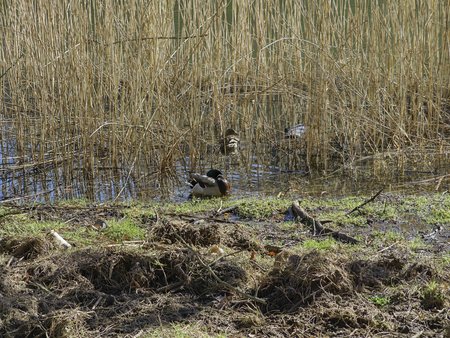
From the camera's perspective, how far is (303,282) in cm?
371

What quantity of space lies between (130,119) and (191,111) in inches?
22.8

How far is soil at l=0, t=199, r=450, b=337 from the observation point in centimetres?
347

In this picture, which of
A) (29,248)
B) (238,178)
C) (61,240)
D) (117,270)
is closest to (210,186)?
(238,178)

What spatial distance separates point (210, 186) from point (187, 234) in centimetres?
197

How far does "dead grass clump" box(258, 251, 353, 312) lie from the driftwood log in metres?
1.02

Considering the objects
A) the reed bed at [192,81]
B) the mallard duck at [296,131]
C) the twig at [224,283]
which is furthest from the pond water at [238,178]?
the twig at [224,283]

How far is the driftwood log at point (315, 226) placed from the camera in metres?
4.89

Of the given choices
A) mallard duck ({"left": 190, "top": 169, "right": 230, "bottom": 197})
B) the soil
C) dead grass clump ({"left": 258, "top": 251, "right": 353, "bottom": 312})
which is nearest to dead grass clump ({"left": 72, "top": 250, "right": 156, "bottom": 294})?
the soil

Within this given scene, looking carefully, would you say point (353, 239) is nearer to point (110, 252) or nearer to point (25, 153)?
point (110, 252)

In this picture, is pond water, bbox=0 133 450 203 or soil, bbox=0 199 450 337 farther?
pond water, bbox=0 133 450 203

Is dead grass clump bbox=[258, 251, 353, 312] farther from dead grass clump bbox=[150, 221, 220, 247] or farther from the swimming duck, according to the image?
the swimming duck

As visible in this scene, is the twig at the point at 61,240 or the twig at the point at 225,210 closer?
the twig at the point at 61,240

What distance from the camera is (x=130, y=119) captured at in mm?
7059

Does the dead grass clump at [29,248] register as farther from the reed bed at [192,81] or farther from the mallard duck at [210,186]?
the reed bed at [192,81]
